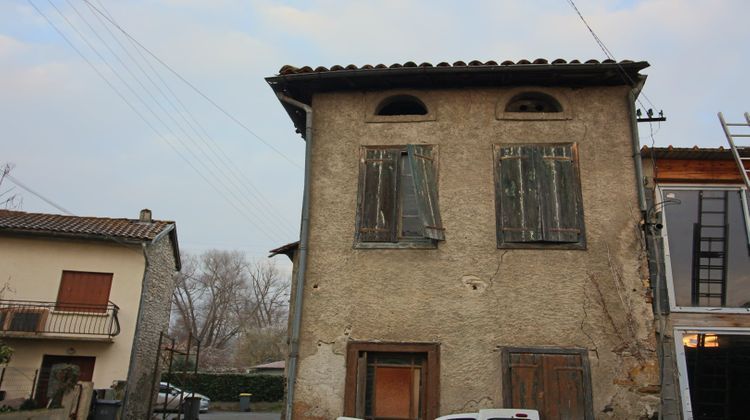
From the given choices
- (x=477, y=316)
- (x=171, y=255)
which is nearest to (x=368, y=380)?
(x=477, y=316)

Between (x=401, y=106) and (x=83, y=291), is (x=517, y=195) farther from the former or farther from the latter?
(x=83, y=291)

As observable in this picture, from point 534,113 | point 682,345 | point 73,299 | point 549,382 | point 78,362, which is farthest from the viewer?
point 73,299

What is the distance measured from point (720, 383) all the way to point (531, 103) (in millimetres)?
7304

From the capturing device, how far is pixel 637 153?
8039 millimetres

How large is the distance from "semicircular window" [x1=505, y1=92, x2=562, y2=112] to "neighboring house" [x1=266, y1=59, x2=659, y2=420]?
0.03m

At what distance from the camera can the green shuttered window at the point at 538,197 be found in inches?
308

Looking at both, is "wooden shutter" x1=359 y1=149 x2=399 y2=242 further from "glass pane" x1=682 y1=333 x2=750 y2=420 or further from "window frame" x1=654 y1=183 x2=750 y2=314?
"glass pane" x1=682 y1=333 x2=750 y2=420

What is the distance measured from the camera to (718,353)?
10.3m

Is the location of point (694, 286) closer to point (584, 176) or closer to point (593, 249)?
point (593, 249)

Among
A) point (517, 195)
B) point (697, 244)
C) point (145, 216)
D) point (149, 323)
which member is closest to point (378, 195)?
point (517, 195)

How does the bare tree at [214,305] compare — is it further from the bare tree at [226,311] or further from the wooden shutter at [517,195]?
the wooden shutter at [517,195]

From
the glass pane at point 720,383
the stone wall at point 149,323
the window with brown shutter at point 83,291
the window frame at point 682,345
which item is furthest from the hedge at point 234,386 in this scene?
the window frame at point 682,345

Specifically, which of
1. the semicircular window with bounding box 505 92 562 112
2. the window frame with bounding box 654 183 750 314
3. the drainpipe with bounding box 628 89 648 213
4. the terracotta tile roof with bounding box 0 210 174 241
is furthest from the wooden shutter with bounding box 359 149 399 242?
the terracotta tile roof with bounding box 0 210 174 241

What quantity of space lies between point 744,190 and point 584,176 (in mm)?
2558
